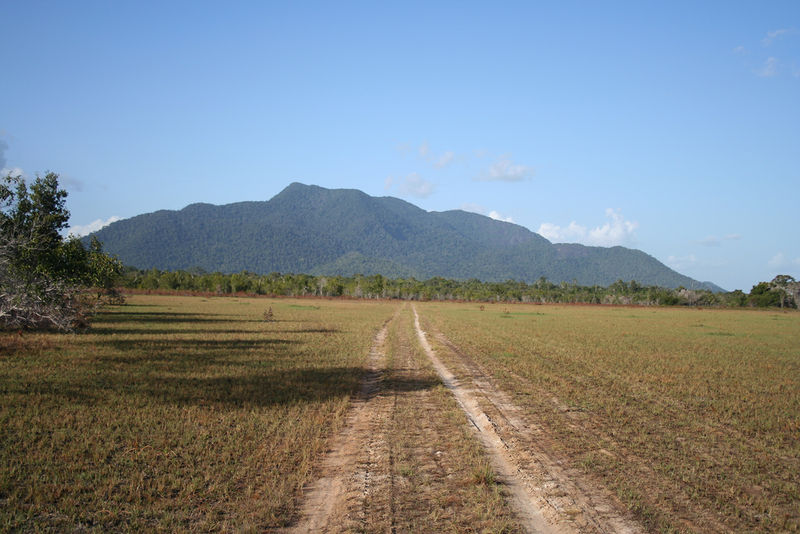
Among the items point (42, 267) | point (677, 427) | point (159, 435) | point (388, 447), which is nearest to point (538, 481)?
point (388, 447)

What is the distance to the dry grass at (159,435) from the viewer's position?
5492 millimetres

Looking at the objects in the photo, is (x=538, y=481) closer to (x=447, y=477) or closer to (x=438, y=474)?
(x=447, y=477)

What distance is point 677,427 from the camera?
952 cm

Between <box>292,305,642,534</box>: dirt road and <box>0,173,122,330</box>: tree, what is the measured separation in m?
14.6

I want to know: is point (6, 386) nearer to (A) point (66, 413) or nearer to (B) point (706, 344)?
(A) point (66, 413)

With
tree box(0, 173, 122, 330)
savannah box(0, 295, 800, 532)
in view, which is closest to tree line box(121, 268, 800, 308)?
tree box(0, 173, 122, 330)

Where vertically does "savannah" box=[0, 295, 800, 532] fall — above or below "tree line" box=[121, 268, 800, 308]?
below

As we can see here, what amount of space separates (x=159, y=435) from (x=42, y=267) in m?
16.8

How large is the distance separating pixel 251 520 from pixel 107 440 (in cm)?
396

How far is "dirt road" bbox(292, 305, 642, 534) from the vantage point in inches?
209

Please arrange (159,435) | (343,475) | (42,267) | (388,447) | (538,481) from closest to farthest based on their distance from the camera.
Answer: (538,481) → (343,475) → (388,447) → (159,435) → (42,267)

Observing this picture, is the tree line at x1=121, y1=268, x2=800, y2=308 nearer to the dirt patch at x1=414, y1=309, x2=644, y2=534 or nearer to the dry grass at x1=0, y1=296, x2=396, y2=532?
the dry grass at x1=0, y1=296, x2=396, y2=532

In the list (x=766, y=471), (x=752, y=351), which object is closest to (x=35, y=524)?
(x=766, y=471)

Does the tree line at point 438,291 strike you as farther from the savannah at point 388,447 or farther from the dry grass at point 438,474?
the dry grass at point 438,474
